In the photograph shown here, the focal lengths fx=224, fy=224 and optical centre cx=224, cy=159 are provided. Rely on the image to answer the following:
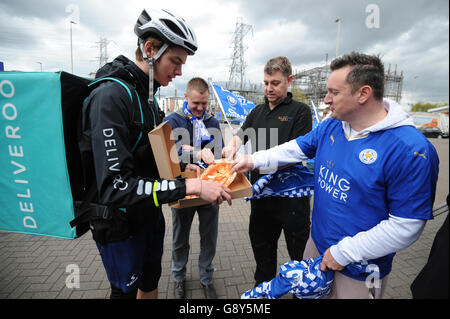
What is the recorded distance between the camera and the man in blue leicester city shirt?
133 centimetres

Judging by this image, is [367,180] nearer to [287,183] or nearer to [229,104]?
[287,183]

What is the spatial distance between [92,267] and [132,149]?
9.52ft

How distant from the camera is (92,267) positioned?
350cm

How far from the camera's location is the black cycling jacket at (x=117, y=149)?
1401mm

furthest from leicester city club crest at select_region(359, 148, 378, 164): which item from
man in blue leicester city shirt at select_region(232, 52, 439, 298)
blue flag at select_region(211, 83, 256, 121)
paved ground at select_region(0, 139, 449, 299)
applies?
blue flag at select_region(211, 83, 256, 121)

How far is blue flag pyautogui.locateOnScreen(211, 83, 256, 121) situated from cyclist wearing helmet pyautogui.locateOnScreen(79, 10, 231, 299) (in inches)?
141

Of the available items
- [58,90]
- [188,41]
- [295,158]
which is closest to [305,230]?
[295,158]

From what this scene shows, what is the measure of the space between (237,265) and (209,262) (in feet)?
2.56

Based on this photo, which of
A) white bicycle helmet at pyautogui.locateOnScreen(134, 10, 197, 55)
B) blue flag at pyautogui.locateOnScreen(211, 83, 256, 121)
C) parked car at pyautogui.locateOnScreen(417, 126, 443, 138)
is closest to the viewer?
white bicycle helmet at pyautogui.locateOnScreen(134, 10, 197, 55)

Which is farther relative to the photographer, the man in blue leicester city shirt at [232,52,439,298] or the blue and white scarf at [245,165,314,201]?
the blue and white scarf at [245,165,314,201]

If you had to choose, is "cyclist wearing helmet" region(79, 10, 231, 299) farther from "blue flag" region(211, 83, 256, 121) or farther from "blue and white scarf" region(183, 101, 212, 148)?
"blue flag" region(211, 83, 256, 121)

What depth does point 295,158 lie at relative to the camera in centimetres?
227

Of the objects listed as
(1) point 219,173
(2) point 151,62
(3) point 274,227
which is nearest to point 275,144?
(1) point 219,173

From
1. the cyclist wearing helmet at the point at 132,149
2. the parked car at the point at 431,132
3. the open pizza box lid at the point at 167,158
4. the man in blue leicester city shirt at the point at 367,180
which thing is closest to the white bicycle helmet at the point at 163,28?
the cyclist wearing helmet at the point at 132,149
